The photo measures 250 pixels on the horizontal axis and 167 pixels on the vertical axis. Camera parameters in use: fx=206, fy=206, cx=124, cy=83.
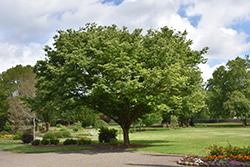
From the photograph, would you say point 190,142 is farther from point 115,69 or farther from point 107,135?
point 115,69

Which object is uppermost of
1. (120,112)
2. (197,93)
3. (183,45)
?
(183,45)

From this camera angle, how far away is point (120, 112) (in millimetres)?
19078

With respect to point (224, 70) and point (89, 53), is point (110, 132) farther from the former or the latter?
point (224, 70)

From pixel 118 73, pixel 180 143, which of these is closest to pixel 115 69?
pixel 118 73

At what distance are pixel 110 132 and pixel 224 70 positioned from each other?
3914cm

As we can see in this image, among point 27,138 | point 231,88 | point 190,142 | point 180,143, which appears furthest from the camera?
point 231,88

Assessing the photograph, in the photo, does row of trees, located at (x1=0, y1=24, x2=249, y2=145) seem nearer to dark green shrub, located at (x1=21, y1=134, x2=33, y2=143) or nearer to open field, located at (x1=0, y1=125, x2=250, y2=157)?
open field, located at (x1=0, y1=125, x2=250, y2=157)

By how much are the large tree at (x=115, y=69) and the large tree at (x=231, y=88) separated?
30.0m

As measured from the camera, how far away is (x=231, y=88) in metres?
47.5

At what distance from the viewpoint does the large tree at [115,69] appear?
14664mm

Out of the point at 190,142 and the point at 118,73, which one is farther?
the point at 190,142

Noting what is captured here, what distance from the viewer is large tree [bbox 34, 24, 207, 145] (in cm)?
1466

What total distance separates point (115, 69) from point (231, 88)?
41.5 metres

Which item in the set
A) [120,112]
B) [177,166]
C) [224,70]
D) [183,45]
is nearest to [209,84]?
[224,70]
